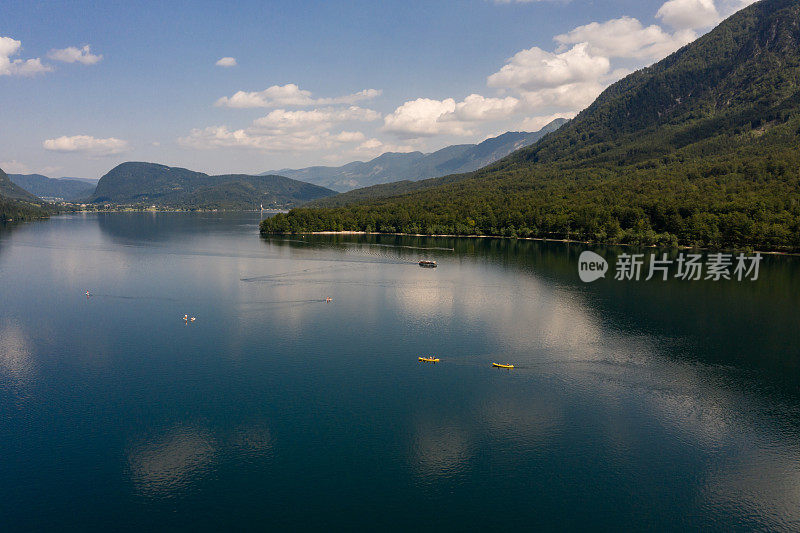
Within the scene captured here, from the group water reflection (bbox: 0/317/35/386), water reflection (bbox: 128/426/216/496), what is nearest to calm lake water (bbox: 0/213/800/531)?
water reflection (bbox: 128/426/216/496)

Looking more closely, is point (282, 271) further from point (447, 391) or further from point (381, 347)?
point (447, 391)

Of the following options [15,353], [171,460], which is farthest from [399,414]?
[15,353]

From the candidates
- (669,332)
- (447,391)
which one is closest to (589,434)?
(447,391)

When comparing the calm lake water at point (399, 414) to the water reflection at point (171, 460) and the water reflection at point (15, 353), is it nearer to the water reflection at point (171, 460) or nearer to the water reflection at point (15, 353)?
the water reflection at point (171, 460)

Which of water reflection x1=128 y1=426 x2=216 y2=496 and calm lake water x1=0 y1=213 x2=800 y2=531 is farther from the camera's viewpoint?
water reflection x1=128 y1=426 x2=216 y2=496

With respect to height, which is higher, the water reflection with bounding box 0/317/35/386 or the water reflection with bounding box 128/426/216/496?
the water reflection with bounding box 0/317/35/386

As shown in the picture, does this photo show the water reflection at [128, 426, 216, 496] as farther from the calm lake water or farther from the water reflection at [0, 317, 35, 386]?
the water reflection at [0, 317, 35, 386]

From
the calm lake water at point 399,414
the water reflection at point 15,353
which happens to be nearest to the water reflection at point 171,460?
the calm lake water at point 399,414

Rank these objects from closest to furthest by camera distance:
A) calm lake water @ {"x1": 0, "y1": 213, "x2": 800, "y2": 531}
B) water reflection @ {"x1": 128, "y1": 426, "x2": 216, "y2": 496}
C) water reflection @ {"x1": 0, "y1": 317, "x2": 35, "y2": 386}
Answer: calm lake water @ {"x1": 0, "y1": 213, "x2": 800, "y2": 531}, water reflection @ {"x1": 128, "y1": 426, "x2": 216, "y2": 496}, water reflection @ {"x1": 0, "y1": 317, "x2": 35, "y2": 386}

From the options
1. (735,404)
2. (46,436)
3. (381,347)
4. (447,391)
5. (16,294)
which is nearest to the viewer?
(46,436)
